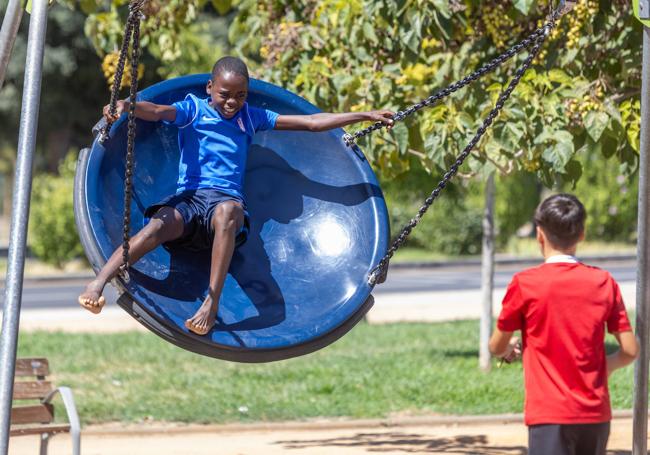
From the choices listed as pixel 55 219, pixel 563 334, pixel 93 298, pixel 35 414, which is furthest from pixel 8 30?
pixel 55 219

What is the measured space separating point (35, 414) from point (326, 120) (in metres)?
2.70

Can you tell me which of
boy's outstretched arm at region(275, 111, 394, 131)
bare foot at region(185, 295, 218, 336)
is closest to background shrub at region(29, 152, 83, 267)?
boy's outstretched arm at region(275, 111, 394, 131)

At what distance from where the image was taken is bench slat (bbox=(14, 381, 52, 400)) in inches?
254

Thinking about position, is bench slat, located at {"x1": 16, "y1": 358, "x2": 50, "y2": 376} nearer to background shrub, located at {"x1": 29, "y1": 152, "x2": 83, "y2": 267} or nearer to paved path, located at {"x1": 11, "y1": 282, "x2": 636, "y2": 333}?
paved path, located at {"x1": 11, "y1": 282, "x2": 636, "y2": 333}

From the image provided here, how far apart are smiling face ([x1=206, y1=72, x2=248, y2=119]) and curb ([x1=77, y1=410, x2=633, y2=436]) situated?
11.9 feet

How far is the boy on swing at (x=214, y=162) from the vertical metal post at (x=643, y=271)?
3.54 ft

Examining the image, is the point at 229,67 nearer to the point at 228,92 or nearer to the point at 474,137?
the point at 228,92

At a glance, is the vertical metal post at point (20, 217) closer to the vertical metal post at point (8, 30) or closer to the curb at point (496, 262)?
the vertical metal post at point (8, 30)

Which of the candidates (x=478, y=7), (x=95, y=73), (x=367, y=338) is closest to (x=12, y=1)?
(x=478, y=7)

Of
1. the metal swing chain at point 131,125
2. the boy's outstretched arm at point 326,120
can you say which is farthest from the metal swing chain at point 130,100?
the boy's outstretched arm at point 326,120

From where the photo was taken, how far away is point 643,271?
14.6 feet

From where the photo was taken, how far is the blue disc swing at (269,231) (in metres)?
4.53

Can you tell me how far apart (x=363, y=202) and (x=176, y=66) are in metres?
11.0

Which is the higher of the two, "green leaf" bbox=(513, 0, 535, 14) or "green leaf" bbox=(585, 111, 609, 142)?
"green leaf" bbox=(513, 0, 535, 14)
